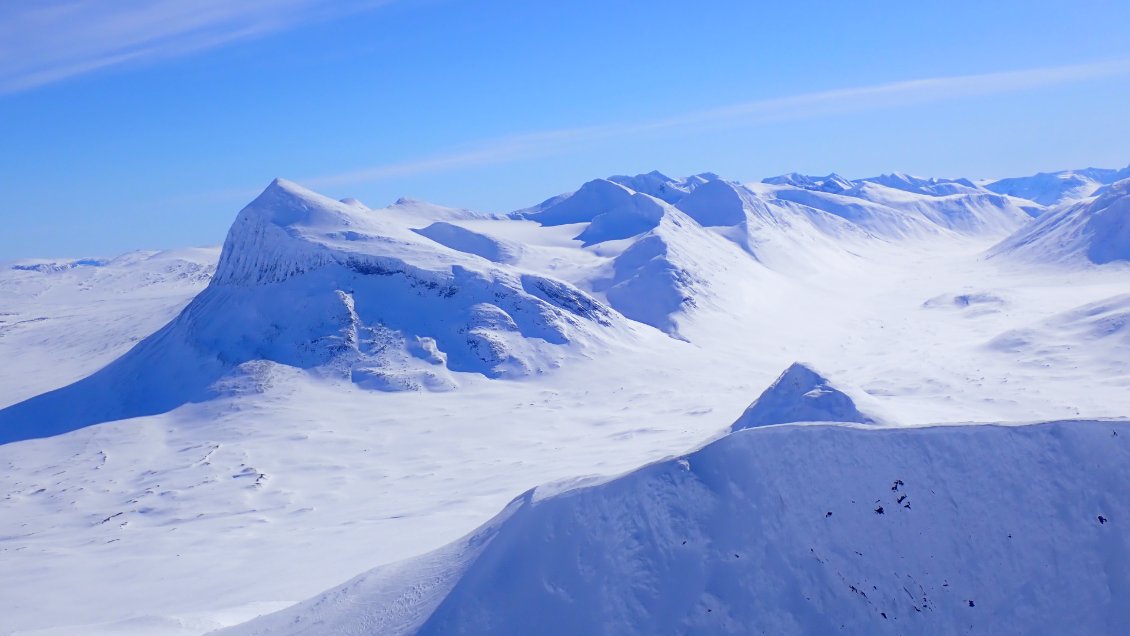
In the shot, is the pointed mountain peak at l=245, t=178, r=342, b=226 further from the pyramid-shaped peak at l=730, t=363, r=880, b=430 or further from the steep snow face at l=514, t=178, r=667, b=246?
the steep snow face at l=514, t=178, r=667, b=246

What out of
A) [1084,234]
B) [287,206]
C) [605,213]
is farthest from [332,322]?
[1084,234]

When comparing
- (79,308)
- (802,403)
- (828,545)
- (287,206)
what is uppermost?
(287,206)

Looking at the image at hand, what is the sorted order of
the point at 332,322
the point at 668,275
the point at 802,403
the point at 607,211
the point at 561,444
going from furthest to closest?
the point at 607,211
the point at 668,275
the point at 332,322
the point at 561,444
the point at 802,403

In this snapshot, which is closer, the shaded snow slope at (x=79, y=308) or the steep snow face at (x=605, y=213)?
the shaded snow slope at (x=79, y=308)

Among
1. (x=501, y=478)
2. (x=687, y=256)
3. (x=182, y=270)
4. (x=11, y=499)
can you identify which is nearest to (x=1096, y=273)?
(x=687, y=256)

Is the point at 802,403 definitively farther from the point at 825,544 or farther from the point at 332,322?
the point at 332,322

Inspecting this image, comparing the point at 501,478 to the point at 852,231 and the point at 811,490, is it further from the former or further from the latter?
the point at 852,231

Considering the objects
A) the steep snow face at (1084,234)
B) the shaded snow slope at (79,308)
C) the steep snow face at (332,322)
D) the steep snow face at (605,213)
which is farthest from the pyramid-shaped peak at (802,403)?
the steep snow face at (605,213)

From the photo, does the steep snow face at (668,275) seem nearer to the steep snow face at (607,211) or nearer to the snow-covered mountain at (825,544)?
the steep snow face at (607,211)
